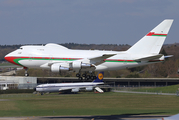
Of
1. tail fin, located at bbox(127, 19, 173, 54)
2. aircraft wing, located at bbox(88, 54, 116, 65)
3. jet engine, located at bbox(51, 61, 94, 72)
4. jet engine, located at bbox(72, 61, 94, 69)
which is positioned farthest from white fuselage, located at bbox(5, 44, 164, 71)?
tail fin, located at bbox(127, 19, 173, 54)

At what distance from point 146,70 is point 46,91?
5073 centimetres

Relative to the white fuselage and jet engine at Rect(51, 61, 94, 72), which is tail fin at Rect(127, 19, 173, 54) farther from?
jet engine at Rect(51, 61, 94, 72)

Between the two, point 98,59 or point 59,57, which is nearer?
point 98,59

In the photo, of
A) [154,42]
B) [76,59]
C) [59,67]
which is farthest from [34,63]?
[154,42]

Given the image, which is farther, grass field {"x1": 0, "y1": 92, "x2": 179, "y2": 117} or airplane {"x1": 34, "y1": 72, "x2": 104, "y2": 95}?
airplane {"x1": 34, "y1": 72, "x2": 104, "y2": 95}

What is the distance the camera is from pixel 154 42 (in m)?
57.2

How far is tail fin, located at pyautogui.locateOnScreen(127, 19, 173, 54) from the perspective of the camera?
5688cm

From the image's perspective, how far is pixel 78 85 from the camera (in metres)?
98.3

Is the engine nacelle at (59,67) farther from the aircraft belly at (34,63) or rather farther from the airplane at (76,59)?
the aircraft belly at (34,63)

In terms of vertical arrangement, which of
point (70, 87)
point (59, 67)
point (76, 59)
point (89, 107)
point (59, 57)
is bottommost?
point (89, 107)

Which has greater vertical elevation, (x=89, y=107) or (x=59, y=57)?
(x=59, y=57)

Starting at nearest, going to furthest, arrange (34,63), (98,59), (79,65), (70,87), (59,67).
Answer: (79,65) < (59,67) < (98,59) < (34,63) < (70,87)

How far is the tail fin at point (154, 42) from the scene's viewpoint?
56.9 meters

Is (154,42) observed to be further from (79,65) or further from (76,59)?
(79,65)
